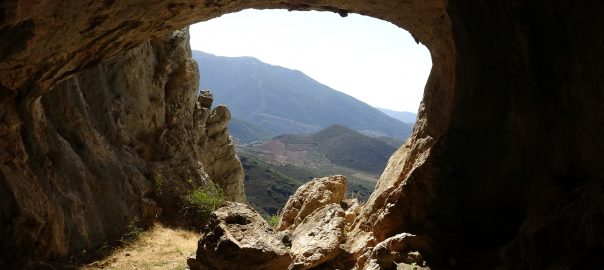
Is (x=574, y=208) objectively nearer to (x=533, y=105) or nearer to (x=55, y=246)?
(x=533, y=105)

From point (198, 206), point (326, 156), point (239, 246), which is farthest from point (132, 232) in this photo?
point (326, 156)

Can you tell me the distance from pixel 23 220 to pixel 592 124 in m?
10.1

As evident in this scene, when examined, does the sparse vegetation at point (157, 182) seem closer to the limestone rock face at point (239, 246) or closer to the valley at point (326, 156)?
the limestone rock face at point (239, 246)

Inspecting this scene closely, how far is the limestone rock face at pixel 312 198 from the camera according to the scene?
14539mm

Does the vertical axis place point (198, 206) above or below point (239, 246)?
below

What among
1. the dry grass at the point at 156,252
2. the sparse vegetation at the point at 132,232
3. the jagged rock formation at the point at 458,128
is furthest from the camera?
the sparse vegetation at the point at 132,232

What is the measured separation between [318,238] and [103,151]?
9.74m

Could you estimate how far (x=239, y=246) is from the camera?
940cm

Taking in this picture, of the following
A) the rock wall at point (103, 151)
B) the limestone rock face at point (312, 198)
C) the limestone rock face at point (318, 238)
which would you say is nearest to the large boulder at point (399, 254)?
the limestone rock face at point (318, 238)

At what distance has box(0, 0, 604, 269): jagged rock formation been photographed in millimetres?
5953

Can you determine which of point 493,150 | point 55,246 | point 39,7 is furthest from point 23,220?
point 493,150

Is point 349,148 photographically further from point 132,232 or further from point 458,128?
point 458,128

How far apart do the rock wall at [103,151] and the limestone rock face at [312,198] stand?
581 cm

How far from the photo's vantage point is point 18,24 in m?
6.96
